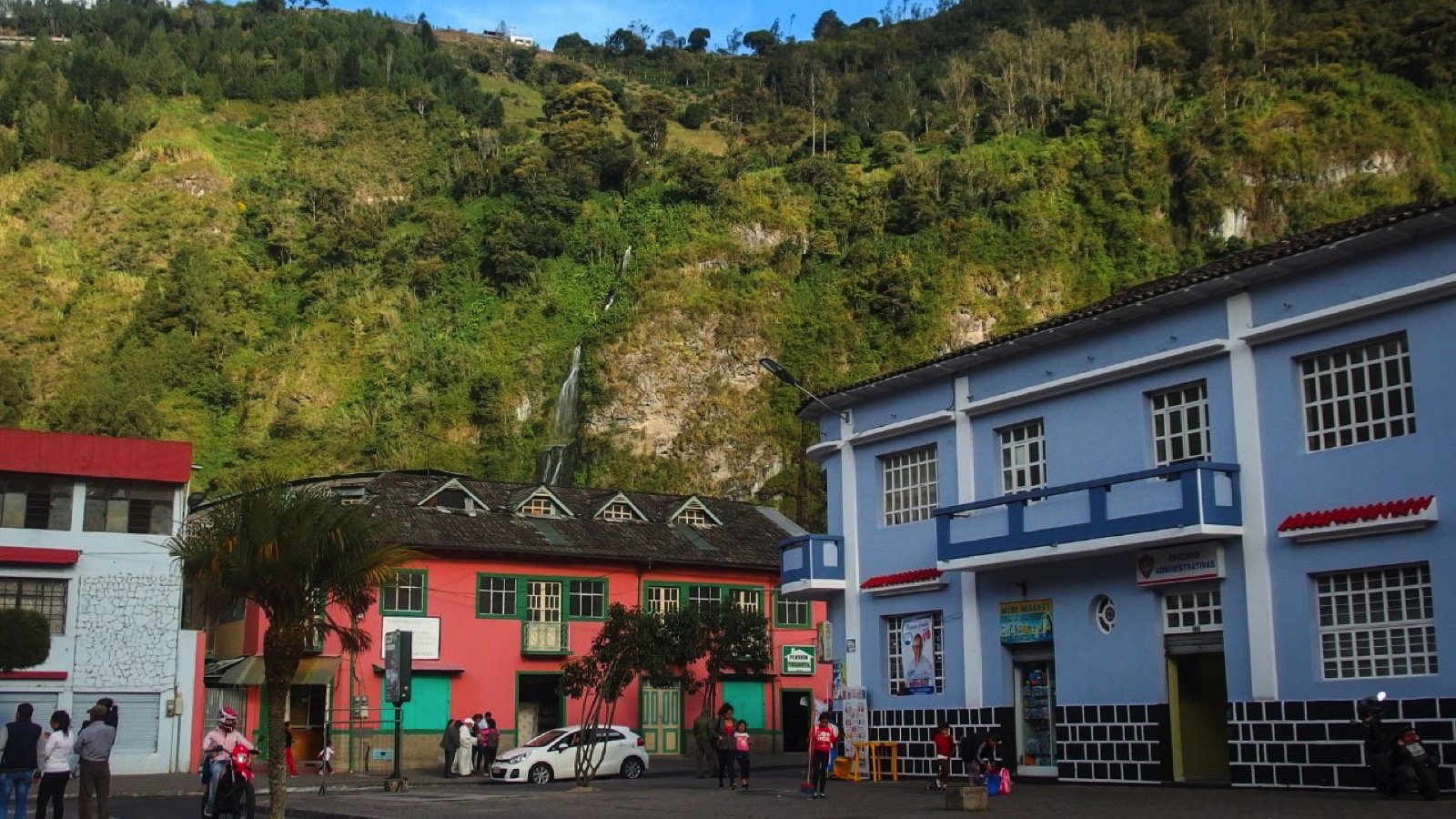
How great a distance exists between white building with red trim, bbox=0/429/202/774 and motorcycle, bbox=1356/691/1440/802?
2803 cm

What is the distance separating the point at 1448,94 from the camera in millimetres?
86250

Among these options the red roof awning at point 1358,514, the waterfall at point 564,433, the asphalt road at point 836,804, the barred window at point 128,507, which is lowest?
the asphalt road at point 836,804

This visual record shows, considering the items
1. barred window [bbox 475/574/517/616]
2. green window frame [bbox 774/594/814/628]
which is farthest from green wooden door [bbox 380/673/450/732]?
green window frame [bbox 774/594/814/628]

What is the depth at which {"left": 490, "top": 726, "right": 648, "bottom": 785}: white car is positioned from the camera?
2948cm

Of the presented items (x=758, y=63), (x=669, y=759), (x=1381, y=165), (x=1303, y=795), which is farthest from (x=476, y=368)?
(x=758, y=63)

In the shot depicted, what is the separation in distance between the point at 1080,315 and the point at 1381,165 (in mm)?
69766

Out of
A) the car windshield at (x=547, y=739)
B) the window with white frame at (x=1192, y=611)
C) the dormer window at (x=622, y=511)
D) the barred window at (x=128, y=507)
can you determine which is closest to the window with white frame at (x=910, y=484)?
the window with white frame at (x=1192, y=611)

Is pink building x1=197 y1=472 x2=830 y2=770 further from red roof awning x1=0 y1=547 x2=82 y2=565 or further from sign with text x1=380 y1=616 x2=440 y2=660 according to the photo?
red roof awning x1=0 y1=547 x2=82 y2=565

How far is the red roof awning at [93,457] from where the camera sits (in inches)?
1334

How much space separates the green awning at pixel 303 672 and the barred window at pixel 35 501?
5.53 m

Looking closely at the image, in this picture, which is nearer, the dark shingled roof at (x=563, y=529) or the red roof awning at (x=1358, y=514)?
the red roof awning at (x=1358, y=514)

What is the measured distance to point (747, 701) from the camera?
139 ft

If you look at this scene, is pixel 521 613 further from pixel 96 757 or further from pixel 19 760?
pixel 19 760

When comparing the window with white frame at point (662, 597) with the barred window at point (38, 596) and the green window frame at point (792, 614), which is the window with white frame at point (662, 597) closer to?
the green window frame at point (792, 614)
